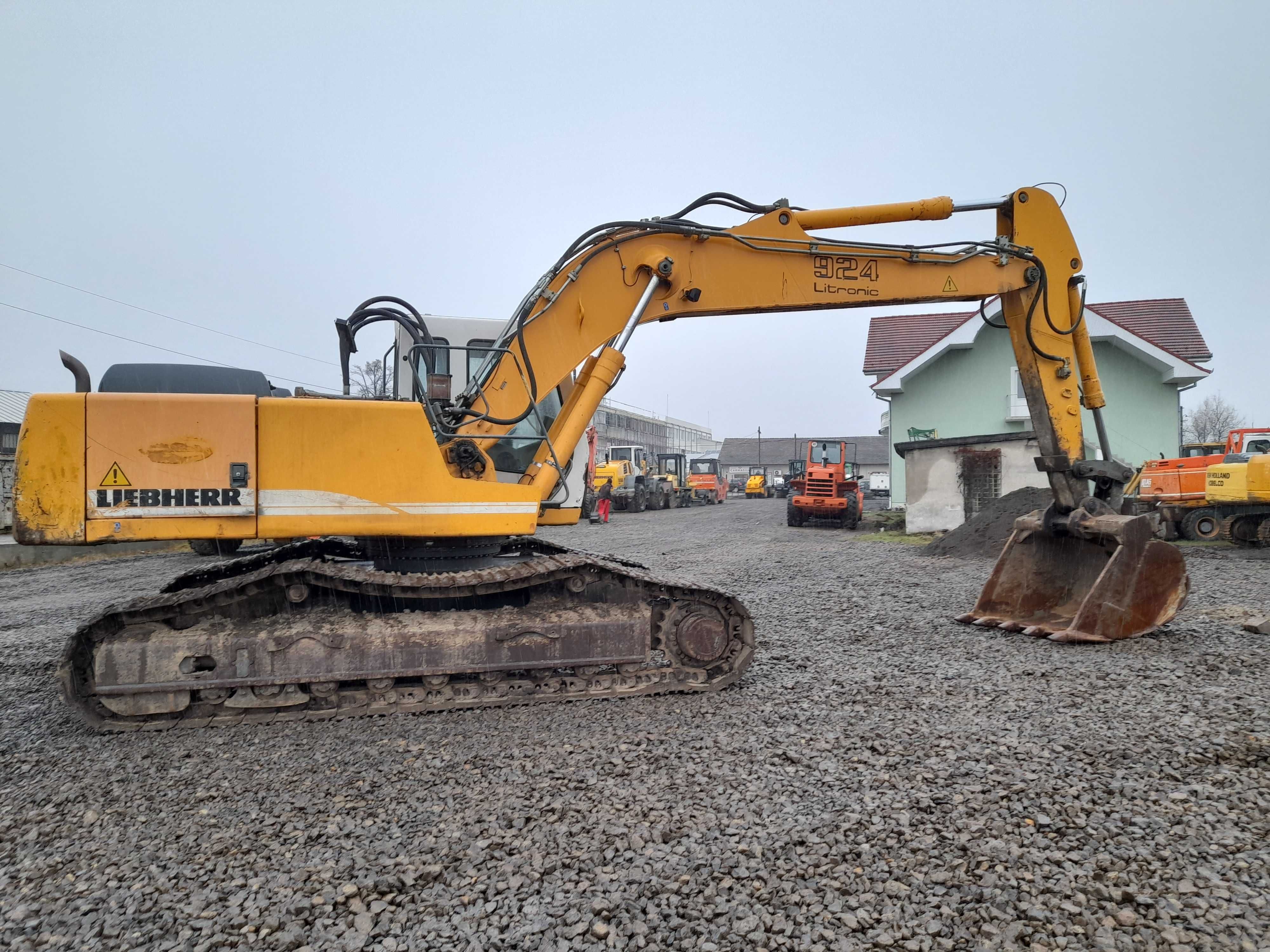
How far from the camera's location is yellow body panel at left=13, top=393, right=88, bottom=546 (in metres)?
3.99

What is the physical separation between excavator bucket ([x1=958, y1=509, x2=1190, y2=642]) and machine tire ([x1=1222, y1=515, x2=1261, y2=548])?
31.6 ft

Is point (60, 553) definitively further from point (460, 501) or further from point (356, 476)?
point (460, 501)

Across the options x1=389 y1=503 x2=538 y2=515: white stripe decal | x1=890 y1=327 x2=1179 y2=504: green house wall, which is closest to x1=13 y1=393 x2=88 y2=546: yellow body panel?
x1=389 y1=503 x2=538 y2=515: white stripe decal

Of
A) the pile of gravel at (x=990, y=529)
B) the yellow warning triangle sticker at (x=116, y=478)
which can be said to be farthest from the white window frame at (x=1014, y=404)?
the yellow warning triangle sticker at (x=116, y=478)

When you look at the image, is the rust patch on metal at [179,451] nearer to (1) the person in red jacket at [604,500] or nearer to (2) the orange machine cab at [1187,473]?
(2) the orange machine cab at [1187,473]

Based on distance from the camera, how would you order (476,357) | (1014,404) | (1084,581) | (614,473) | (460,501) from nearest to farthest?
(460,501) → (476,357) → (1084,581) → (1014,404) → (614,473)

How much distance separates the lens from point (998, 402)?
19781mm

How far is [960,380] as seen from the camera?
20.3 meters

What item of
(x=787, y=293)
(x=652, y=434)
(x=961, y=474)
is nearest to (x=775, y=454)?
(x=652, y=434)

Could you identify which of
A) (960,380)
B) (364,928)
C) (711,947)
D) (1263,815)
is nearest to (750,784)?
(711,947)

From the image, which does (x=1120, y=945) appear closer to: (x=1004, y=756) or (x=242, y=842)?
(x=1004, y=756)

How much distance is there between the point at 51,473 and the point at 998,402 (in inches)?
797

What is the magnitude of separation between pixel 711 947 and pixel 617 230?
4.37 m

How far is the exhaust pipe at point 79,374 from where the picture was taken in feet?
14.0
